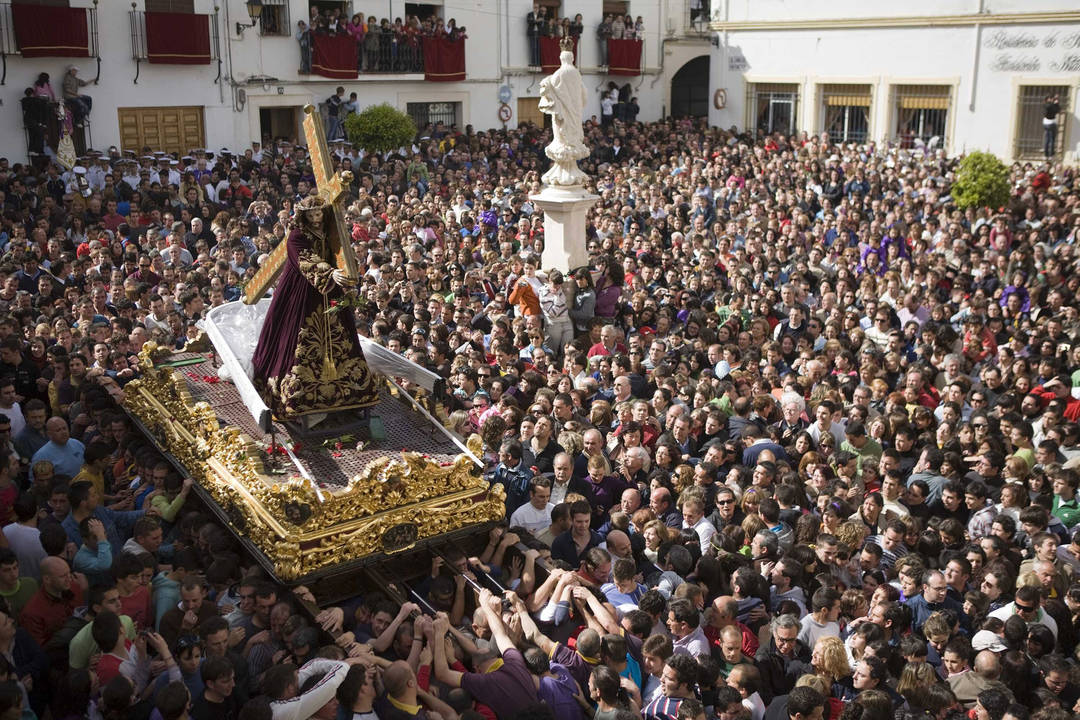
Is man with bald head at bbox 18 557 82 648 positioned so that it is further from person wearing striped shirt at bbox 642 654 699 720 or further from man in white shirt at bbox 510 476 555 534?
person wearing striped shirt at bbox 642 654 699 720

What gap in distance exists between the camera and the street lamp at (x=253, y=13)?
20.1 m

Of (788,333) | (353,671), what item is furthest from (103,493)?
(788,333)

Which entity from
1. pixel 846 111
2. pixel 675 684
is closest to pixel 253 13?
pixel 846 111

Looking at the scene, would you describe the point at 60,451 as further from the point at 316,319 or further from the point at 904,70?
the point at 904,70

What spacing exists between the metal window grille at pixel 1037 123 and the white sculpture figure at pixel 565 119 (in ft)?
42.2

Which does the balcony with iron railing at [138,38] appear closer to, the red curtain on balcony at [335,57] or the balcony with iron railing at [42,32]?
the balcony with iron railing at [42,32]

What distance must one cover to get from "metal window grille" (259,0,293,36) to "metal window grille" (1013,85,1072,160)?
15.1 metres

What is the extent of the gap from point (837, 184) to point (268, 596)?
46.8 feet

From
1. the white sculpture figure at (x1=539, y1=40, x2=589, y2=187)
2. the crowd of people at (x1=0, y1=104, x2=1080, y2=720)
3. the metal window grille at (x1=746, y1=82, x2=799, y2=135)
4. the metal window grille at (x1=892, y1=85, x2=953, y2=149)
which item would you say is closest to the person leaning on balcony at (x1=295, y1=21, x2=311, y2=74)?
the crowd of people at (x1=0, y1=104, x2=1080, y2=720)

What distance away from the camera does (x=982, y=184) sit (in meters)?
15.0

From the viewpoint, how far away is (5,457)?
6289 millimetres

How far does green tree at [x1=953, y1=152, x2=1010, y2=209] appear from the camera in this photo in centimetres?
1502

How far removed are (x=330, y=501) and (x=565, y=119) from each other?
7324 mm

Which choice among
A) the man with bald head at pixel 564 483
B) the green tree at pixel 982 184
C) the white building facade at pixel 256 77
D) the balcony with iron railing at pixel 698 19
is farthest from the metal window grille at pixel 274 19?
the man with bald head at pixel 564 483
